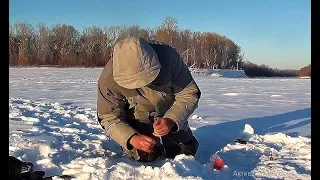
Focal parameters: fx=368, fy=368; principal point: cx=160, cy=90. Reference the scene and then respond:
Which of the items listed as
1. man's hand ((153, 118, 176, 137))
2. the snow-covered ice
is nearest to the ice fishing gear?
the snow-covered ice

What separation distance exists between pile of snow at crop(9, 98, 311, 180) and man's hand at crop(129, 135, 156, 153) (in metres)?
0.10

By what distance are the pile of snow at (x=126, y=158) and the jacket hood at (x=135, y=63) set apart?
0.47m

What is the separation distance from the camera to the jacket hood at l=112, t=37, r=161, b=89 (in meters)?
1.80

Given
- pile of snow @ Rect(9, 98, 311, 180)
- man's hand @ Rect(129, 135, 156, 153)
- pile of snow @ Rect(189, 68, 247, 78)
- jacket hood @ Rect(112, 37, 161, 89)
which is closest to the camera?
jacket hood @ Rect(112, 37, 161, 89)

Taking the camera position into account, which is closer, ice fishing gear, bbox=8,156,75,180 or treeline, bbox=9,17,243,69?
ice fishing gear, bbox=8,156,75,180

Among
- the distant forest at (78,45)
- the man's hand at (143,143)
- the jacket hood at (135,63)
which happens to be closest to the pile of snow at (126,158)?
the man's hand at (143,143)

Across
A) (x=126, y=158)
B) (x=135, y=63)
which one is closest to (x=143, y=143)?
(x=126, y=158)

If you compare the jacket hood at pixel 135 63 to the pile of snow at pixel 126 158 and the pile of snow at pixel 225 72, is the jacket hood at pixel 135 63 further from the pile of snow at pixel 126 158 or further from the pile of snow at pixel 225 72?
the pile of snow at pixel 225 72

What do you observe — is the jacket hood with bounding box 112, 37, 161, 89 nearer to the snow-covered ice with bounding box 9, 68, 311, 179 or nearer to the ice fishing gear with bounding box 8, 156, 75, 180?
the snow-covered ice with bounding box 9, 68, 311, 179

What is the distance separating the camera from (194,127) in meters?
3.58

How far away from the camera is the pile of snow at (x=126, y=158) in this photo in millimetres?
1943

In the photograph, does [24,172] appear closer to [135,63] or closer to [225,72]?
[135,63]

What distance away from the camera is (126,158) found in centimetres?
237
